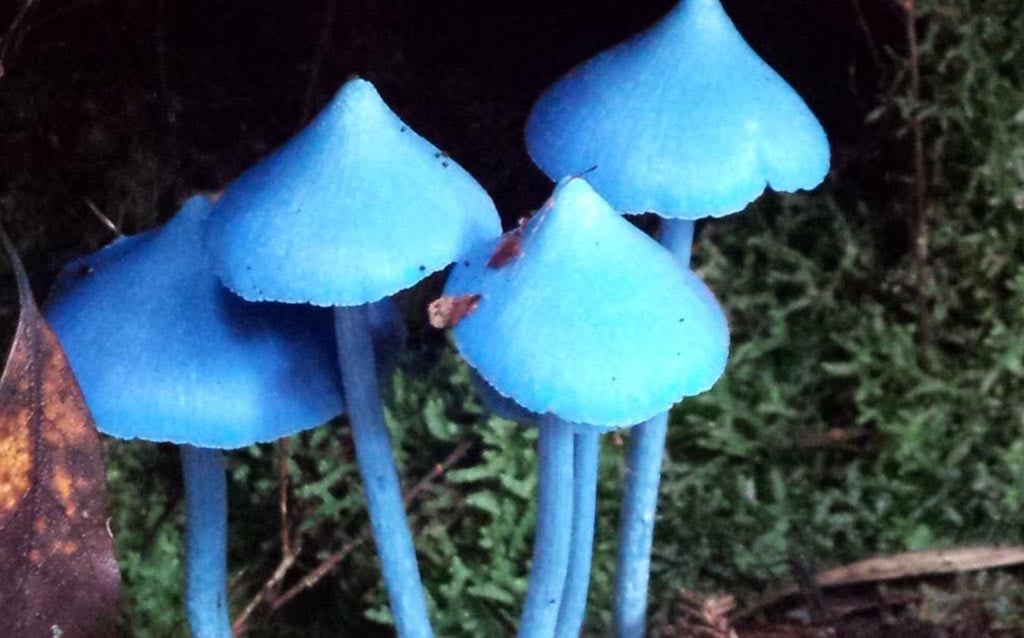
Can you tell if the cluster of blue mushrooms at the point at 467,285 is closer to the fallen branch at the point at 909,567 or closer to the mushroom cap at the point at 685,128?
the mushroom cap at the point at 685,128

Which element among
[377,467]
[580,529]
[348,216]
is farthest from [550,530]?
[348,216]

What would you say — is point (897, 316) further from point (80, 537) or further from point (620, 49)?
point (80, 537)

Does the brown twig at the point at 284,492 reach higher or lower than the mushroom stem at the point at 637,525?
lower

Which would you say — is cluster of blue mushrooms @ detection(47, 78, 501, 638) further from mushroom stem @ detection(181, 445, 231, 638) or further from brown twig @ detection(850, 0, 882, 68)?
brown twig @ detection(850, 0, 882, 68)

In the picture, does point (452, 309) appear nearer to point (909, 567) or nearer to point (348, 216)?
point (348, 216)

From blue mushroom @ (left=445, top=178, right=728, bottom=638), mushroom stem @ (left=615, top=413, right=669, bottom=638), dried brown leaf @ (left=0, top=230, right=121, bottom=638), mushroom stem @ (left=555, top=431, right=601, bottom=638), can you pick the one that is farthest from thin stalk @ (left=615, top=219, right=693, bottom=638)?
dried brown leaf @ (left=0, top=230, right=121, bottom=638)

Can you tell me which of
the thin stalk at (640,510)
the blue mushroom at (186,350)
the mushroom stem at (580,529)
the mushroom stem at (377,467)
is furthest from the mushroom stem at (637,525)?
the blue mushroom at (186,350)
